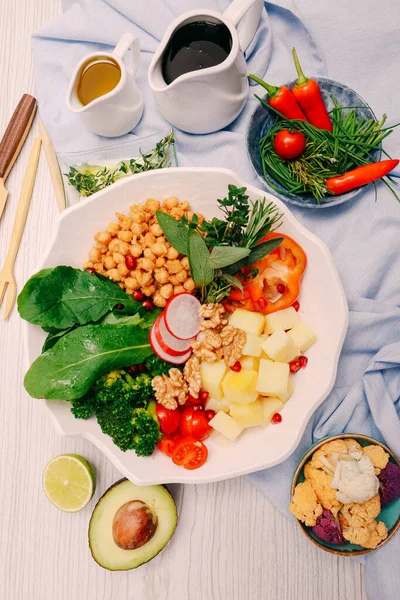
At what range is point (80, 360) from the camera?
1417mm

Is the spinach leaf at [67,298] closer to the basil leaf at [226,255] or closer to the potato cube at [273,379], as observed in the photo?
the basil leaf at [226,255]

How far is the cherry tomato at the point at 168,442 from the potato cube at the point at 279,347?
1.25 feet

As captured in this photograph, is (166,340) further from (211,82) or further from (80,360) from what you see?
(211,82)

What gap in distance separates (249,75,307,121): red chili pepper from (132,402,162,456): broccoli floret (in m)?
1.00

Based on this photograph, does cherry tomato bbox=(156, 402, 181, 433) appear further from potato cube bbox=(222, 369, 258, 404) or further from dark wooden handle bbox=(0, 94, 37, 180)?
dark wooden handle bbox=(0, 94, 37, 180)

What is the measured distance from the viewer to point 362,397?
1.63m

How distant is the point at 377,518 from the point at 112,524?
814 mm

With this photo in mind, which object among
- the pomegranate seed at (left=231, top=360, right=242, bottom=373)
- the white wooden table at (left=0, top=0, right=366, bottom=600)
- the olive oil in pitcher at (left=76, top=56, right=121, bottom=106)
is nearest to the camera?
the pomegranate seed at (left=231, top=360, right=242, bottom=373)

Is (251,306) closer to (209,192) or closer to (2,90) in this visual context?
(209,192)

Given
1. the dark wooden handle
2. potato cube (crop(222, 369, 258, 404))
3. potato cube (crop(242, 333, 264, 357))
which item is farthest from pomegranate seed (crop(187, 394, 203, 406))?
the dark wooden handle

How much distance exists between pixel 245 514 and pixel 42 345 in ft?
2.86

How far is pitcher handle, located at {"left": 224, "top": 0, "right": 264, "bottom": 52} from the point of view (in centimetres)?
138

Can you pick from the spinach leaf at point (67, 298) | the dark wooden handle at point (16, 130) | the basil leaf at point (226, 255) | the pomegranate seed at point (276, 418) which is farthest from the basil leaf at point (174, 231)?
the dark wooden handle at point (16, 130)

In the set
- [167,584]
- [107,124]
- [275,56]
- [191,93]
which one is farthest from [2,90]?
[167,584]
